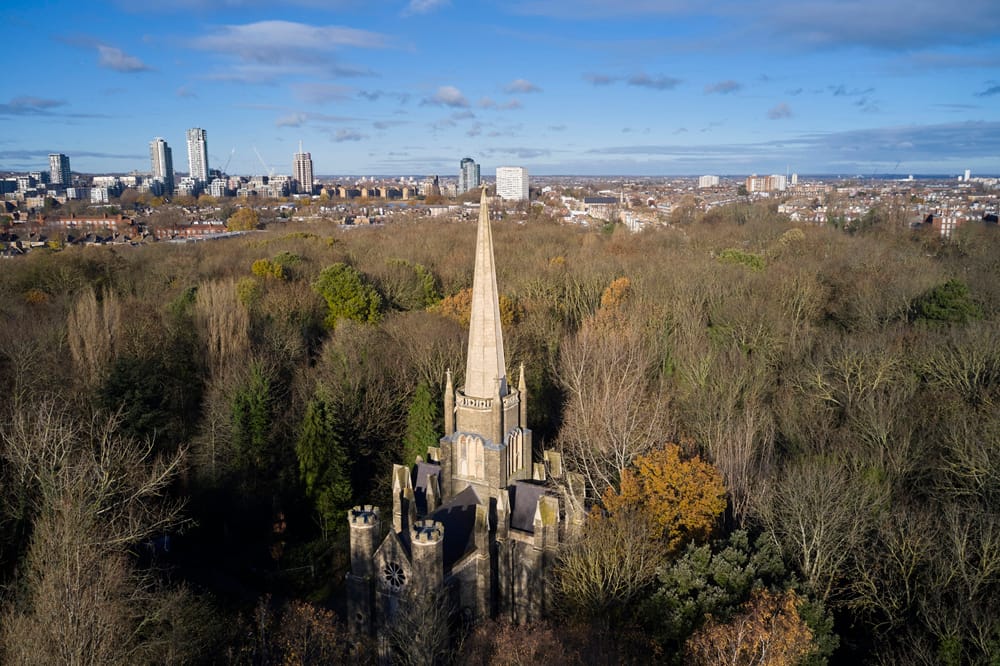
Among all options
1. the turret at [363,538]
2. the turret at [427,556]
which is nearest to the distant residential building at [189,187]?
the turret at [363,538]

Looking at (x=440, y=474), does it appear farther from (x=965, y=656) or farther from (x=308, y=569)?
(x=965, y=656)

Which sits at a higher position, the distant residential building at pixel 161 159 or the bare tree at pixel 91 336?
the distant residential building at pixel 161 159

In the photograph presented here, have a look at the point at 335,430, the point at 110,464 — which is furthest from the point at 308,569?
the point at 110,464

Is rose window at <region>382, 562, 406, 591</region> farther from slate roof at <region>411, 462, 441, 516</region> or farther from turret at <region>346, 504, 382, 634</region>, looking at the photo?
slate roof at <region>411, 462, 441, 516</region>

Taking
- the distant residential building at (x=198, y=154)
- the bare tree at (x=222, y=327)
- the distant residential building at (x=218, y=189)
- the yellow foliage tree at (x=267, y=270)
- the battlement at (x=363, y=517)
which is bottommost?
the battlement at (x=363, y=517)

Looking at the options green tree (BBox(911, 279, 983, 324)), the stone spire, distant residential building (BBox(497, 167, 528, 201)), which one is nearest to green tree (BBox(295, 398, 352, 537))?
the stone spire

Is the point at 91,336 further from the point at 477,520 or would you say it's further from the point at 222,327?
the point at 477,520

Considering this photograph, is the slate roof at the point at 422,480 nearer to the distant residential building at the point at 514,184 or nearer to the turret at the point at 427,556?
the turret at the point at 427,556
